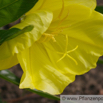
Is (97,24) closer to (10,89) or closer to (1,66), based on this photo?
(1,66)

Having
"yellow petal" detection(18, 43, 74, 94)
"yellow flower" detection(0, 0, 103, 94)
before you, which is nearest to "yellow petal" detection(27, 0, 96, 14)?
"yellow flower" detection(0, 0, 103, 94)

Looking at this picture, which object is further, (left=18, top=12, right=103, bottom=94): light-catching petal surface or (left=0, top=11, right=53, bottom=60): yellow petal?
(left=18, top=12, right=103, bottom=94): light-catching petal surface

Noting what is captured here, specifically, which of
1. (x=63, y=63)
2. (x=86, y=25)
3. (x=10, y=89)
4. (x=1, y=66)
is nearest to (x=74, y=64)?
(x=63, y=63)

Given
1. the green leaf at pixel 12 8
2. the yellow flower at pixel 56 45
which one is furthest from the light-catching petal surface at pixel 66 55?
the green leaf at pixel 12 8

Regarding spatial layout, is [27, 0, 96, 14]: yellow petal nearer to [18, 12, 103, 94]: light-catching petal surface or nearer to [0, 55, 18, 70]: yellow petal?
[18, 12, 103, 94]: light-catching petal surface

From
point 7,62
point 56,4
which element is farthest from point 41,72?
point 56,4

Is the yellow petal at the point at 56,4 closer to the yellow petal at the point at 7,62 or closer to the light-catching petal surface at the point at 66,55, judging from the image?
the light-catching petal surface at the point at 66,55

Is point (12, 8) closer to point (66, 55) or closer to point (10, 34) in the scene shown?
point (10, 34)
